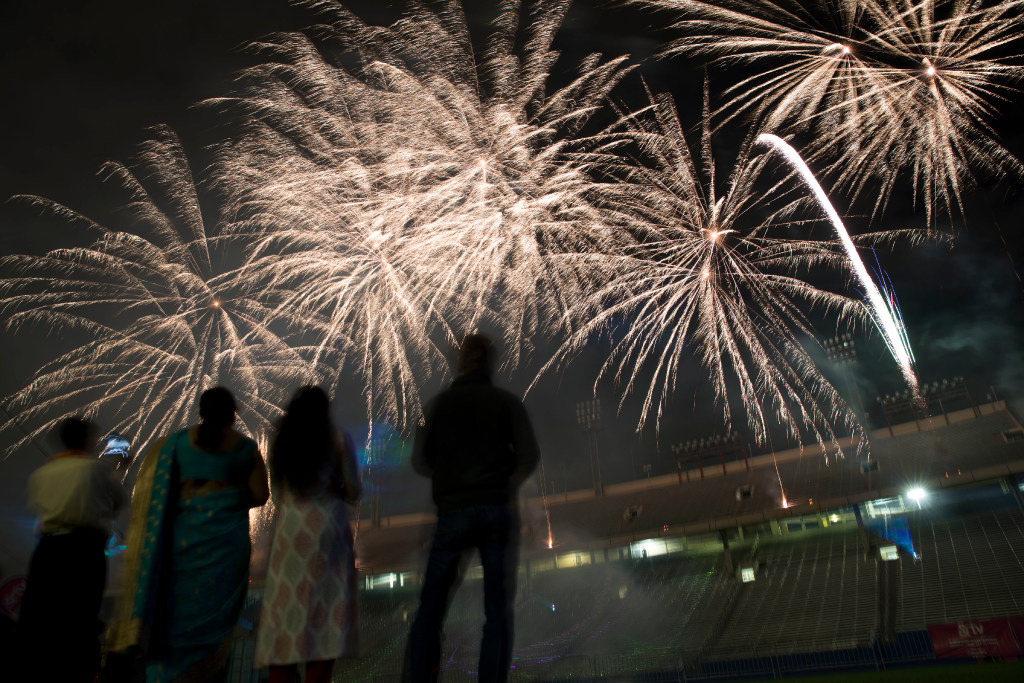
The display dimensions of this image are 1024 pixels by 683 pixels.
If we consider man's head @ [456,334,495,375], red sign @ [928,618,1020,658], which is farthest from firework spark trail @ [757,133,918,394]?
man's head @ [456,334,495,375]

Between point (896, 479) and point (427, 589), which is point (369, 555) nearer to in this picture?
point (896, 479)

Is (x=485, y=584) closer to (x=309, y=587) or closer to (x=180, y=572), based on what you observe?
(x=309, y=587)

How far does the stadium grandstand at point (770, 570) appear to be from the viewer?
18.9 metres

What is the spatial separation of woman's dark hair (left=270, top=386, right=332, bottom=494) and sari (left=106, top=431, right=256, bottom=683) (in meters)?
0.23

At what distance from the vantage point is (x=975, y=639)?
14.7 metres

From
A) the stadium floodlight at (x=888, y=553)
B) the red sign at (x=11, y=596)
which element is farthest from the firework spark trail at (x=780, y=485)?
the red sign at (x=11, y=596)

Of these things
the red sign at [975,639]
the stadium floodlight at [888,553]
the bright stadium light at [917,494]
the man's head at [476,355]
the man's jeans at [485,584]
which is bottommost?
the red sign at [975,639]

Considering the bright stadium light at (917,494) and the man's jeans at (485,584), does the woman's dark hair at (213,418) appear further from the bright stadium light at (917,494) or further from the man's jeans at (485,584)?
the bright stadium light at (917,494)

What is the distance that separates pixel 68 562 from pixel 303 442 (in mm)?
1650

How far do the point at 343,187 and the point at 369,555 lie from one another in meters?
24.8

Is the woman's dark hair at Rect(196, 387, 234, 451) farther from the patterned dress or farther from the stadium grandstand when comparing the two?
the stadium grandstand

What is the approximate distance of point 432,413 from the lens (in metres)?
3.38

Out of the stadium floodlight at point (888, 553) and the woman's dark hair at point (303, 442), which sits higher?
the woman's dark hair at point (303, 442)

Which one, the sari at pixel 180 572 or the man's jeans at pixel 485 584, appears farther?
the man's jeans at pixel 485 584
